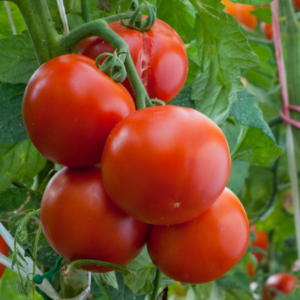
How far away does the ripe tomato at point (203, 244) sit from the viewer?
1.33ft

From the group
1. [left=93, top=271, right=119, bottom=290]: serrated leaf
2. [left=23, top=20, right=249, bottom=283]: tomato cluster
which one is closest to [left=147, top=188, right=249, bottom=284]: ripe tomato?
[left=23, top=20, right=249, bottom=283]: tomato cluster

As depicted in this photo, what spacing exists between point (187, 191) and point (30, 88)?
0.56 ft

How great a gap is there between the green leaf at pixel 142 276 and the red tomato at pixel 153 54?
0.24 meters

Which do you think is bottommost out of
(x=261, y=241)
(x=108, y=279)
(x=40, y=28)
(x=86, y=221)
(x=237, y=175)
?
(x=261, y=241)

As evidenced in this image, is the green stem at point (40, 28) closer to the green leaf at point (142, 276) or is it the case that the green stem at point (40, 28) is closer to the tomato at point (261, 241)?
the green leaf at point (142, 276)

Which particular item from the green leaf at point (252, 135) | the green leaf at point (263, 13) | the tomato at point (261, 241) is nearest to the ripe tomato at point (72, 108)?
the green leaf at point (252, 135)

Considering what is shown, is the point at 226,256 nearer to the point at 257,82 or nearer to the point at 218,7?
the point at 218,7

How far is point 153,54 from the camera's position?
17.9 inches

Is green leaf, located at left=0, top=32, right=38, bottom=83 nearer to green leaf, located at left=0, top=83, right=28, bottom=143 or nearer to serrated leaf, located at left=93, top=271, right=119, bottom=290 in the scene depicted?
green leaf, located at left=0, top=83, right=28, bottom=143

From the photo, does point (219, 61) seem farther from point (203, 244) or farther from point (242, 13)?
point (242, 13)

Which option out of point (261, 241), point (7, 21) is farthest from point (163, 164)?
point (261, 241)

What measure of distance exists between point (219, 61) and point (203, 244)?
0.83 ft

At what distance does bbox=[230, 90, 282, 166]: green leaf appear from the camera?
1.82 ft

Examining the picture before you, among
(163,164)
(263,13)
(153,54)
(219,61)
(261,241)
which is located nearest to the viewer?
(163,164)
